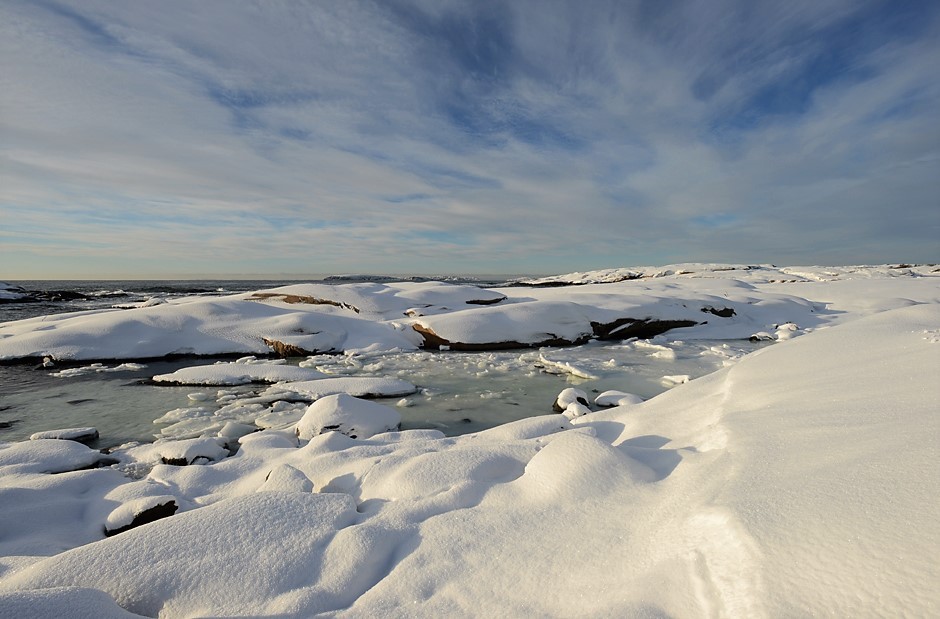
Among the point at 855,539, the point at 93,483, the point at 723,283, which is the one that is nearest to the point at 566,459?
the point at 855,539

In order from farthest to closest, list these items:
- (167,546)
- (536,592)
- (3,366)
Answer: (3,366) → (167,546) → (536,592)

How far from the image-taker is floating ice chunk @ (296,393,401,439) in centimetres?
476

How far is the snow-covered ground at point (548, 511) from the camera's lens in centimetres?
145

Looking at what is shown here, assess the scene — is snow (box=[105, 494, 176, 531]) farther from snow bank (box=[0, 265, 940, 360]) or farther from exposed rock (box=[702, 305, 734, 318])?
exposed rock (box=[702, 305, 734, 318])

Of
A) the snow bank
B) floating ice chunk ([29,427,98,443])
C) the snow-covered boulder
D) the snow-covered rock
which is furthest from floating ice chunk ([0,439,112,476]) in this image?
the snow bank

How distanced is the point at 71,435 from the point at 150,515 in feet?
10.2

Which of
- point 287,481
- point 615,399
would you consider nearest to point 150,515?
point 287,481

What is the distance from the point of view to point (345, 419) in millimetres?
4848

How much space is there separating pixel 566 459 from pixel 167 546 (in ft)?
7.09

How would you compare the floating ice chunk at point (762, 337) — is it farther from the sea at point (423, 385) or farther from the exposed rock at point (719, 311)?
the exposed rock at point (719, 311)

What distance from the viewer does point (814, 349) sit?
13.9 feet

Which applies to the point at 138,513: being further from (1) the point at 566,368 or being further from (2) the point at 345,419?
(1) the point at 566,368

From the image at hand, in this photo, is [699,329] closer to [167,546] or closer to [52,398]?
[167,546]

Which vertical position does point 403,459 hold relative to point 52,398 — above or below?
above
